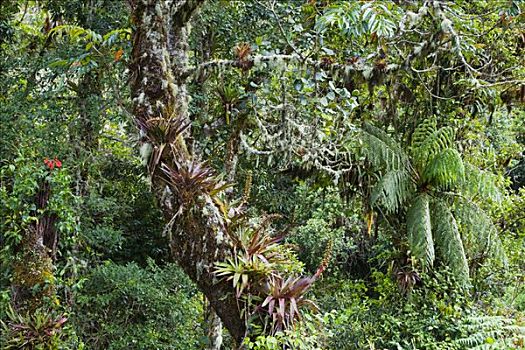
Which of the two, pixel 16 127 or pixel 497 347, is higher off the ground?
pixel 16 127

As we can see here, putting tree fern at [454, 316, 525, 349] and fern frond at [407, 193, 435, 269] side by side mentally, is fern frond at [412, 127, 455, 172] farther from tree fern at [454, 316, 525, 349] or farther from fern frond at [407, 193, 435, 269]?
tree fern at [454, 316, 525, 349]

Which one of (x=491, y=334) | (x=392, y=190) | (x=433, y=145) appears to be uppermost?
(x=433, y=145)

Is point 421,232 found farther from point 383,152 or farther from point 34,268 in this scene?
point 34,268

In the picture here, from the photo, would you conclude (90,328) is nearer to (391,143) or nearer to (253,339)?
(253,339)

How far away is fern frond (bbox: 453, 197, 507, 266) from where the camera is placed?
488cm

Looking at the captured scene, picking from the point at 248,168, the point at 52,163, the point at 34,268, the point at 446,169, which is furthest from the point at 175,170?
the point at 446,169

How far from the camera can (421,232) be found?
467 cm

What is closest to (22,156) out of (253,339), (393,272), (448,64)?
(253,339)

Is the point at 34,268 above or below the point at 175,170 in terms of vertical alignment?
below

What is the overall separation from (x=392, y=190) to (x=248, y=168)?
1539mm

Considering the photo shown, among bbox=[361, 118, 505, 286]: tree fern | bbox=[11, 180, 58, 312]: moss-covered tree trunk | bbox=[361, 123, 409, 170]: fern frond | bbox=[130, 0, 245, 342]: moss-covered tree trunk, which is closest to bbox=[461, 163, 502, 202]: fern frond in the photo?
bbox=[361, 118, 505, 286]: tree fern

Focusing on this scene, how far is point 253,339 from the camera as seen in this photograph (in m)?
3.26

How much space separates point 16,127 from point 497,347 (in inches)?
163

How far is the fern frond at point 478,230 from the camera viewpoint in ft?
16.0
